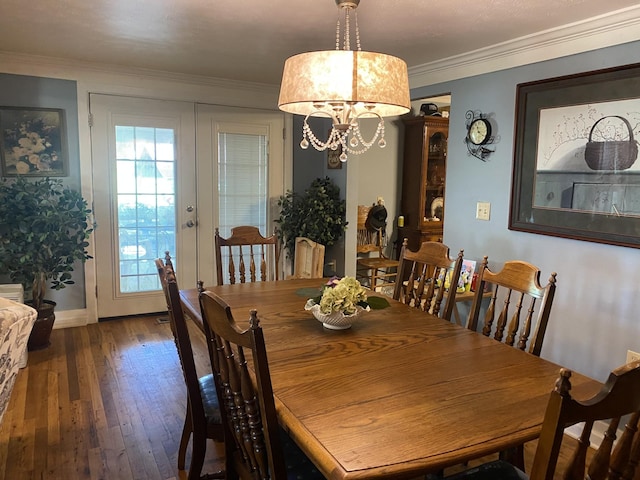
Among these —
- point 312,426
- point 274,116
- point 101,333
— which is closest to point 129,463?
point 312,426

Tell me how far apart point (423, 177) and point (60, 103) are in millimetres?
3449

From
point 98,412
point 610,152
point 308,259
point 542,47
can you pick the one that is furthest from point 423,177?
point 98,412

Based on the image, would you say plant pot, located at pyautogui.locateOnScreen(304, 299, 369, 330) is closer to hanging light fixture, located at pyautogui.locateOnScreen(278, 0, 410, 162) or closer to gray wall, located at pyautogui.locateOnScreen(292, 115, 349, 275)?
hanging light fixture, located at pyautogui.locateOnScreen(278, 0, 410, 162)

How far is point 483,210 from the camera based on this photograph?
3299 millimetres

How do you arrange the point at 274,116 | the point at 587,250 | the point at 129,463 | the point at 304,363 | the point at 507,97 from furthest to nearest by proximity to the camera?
the point at 274,116, the point at 507,97, the point at 587,250, the point at 129,463, the point at 304,363

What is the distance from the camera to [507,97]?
10.1ft

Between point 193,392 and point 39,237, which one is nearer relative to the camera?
point 193,392

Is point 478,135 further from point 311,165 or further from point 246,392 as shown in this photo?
point 246,392

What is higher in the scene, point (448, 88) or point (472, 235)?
point (448, 88)

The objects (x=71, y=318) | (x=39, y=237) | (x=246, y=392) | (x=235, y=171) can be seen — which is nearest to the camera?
(x=246, y=392)

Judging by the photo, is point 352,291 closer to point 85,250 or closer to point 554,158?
point 554,158

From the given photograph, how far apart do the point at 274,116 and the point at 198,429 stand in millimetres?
3469

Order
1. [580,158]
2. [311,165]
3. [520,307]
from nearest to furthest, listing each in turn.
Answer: [520,307]
[580,158]
[311,165]

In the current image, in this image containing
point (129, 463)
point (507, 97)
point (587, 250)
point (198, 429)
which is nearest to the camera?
point (198, 429)
